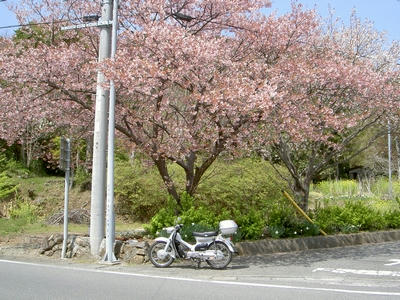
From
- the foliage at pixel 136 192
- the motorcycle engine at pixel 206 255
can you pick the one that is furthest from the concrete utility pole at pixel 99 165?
the foliage at pixel 136 192

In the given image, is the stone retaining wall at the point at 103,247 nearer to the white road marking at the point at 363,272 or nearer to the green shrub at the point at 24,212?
the white road marking at the point at 363,272

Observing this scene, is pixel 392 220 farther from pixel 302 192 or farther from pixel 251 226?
pixel 251 226

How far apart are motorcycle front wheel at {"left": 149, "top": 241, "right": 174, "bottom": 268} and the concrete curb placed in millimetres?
2201

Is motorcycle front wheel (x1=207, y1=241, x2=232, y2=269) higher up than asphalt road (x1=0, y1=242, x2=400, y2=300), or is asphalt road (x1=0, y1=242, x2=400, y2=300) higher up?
motorcycle front wheel (x1=207, y1=241, x2=232, y2=269)

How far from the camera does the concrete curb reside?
1229cm

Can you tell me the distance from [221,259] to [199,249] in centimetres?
52

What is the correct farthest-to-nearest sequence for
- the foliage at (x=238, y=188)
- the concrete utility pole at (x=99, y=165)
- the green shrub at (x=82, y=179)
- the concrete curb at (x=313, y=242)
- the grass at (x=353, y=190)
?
the grass at (x=353, y=190)
the green shrub at (x=82, y=179)
the foliage at (x=238, y=188)
the concrete curb at (x=313, y=242)
the concrete utility pole at (x=99, y=165)

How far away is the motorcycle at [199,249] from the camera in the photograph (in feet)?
33.8

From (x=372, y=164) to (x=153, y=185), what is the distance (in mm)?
19289

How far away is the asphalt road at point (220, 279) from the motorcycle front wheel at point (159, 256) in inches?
6.7

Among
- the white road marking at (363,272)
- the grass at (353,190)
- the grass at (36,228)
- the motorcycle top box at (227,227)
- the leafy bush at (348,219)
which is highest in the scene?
the grass at (353,190)

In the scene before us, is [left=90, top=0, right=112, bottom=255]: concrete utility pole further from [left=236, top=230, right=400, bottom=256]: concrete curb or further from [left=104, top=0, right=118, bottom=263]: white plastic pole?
[left=236, top=230, right=400, bottom=256]: concrete curb

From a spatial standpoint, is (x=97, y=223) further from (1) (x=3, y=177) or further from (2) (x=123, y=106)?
(1) (x=3, y=177)

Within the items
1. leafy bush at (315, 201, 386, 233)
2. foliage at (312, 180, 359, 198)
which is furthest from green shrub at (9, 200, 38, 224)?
foliage at (312, 180, 359, 198)
